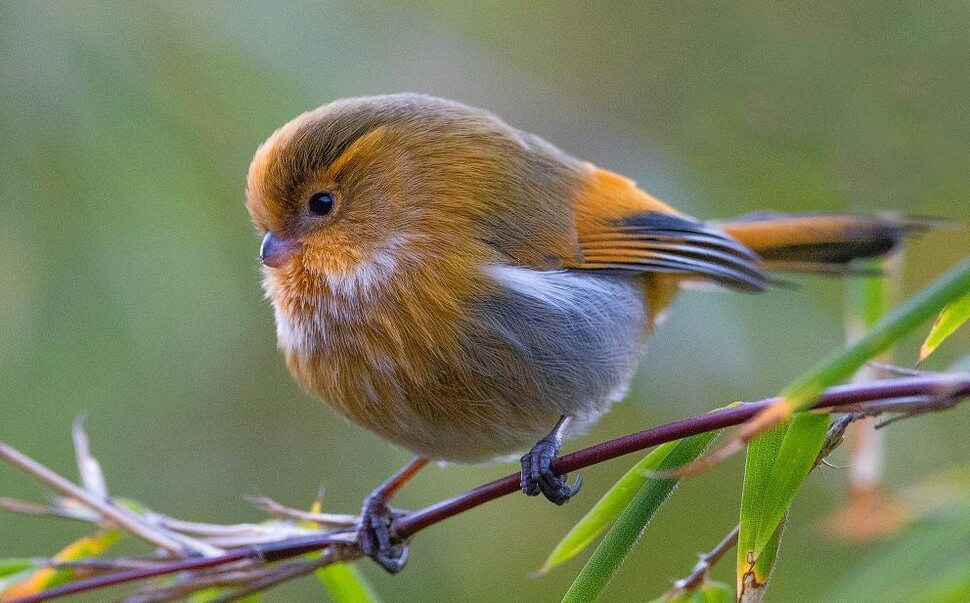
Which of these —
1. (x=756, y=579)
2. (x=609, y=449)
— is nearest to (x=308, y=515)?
(x=609, y=449)

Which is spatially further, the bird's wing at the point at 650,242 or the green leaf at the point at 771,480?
the bird's wing at the point at 650,242

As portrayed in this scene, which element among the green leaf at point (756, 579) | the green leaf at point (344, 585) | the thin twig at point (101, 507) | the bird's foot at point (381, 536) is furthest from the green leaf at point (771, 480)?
the thin twig at point (101, 507)

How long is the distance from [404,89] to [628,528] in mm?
2422

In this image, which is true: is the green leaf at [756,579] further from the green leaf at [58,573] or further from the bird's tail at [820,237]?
the bird's tail at [820,237]

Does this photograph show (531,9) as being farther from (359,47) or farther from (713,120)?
(359,47)

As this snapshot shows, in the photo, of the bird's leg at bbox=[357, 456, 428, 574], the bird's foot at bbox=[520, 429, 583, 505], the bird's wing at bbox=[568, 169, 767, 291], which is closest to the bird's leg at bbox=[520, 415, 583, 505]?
the bird's foot at bbox=[520, 429, 583, 505]

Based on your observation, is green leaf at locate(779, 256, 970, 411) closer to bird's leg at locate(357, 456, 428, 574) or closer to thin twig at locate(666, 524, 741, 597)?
thin twig at locate(666, 524, 741, 597)

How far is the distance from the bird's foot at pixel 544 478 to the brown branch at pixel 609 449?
0.42 m

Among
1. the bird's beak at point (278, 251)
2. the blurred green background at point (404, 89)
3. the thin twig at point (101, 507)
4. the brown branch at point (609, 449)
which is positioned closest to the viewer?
the brown branch at point (609, 449)

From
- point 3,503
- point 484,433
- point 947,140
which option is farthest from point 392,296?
point 947,140

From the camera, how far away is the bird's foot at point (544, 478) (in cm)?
242

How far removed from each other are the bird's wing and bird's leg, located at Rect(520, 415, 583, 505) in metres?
0.58

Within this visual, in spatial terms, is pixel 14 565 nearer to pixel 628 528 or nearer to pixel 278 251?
pixel 278 251

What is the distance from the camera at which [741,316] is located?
3906 millimetres
